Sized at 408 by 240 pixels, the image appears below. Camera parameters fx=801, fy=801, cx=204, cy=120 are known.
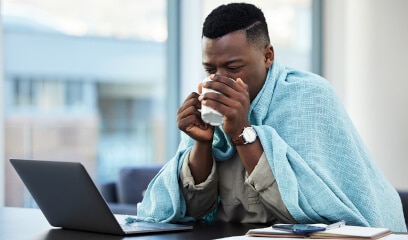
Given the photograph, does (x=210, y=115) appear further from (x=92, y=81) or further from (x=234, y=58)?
(x=92, y=81)

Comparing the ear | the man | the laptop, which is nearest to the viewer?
the laptop

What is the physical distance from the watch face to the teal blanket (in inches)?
0.6

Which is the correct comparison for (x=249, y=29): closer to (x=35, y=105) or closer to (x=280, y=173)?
(x=280, y=173)

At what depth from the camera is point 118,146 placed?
539 cm

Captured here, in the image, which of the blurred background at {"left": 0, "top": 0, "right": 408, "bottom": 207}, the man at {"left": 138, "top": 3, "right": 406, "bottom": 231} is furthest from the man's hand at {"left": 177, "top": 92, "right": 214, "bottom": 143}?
the blurred background at {"left": 0, "top": 0, "right": 408, "bottom": 207}

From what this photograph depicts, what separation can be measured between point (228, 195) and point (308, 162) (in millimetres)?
241

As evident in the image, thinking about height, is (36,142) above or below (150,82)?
below

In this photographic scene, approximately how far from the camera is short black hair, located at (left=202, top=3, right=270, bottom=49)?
1.83 m

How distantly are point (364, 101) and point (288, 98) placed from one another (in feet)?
10.4

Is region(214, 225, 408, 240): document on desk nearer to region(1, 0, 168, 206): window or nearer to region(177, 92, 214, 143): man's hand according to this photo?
region(177, 92, 214, 143): man's hand

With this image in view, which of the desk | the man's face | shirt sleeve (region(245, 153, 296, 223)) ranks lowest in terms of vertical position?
the desk

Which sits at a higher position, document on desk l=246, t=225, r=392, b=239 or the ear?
the ear

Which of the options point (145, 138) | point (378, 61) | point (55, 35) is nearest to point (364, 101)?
point (378, 61)

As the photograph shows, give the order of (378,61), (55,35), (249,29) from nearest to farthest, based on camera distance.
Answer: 1. (249,29)
2. (378,61)
3. (55,35)
